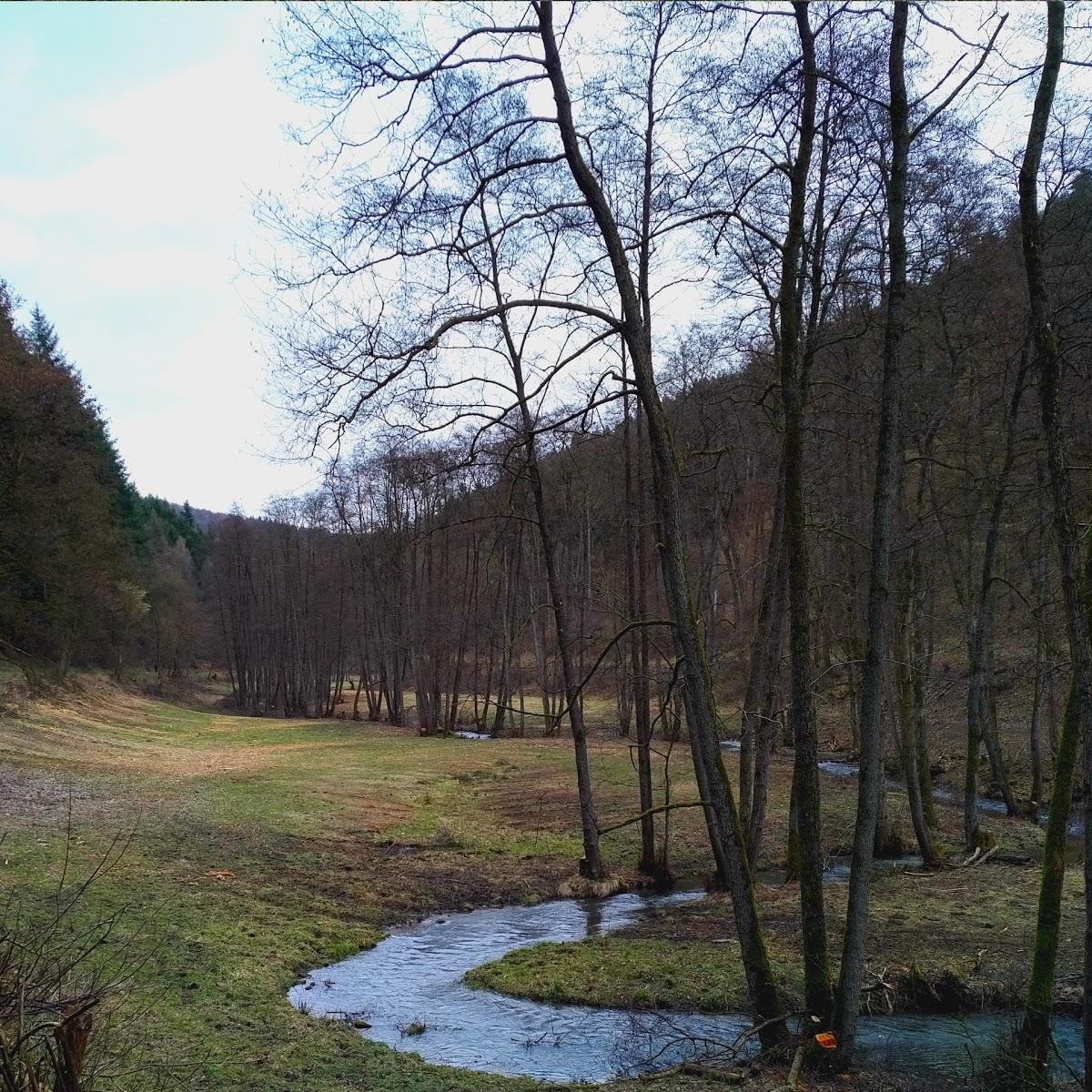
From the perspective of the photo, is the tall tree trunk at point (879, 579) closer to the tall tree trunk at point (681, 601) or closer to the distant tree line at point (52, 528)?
the tall tree trunk at point (681, 601)

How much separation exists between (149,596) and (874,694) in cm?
5445

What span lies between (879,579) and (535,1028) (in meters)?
5.08

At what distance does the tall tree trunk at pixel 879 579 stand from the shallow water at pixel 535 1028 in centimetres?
79

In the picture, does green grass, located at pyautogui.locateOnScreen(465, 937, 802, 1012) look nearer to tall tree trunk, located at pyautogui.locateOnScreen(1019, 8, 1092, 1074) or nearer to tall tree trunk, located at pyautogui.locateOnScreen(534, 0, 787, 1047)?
tall tree trunk, located at pyautogui.locateOnScreen(534, 0, 787, 1047)

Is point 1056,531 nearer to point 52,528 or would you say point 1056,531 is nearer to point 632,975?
point 632,975

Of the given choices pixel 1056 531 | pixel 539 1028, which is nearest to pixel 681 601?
pixel 1056 531

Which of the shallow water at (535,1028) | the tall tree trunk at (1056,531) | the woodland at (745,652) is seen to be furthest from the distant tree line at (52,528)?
the tall tree trunk at (1056,531)

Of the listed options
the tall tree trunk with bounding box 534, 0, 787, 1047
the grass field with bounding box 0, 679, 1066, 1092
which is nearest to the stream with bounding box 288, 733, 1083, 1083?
the grass field with bounding box 0, 679, 1066, 1092

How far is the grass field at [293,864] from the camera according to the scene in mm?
6648

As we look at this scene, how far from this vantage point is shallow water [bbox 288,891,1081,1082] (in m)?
6.93

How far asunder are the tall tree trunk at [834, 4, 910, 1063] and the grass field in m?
2.51

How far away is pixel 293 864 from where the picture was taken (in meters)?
13.4

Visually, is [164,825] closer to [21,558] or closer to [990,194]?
[21,558]

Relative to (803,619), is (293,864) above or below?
below
